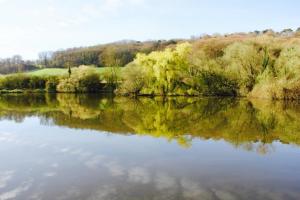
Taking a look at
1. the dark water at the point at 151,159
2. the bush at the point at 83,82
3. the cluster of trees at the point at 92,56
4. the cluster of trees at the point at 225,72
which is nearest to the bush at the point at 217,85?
the cluster of trees at the point at 225,72

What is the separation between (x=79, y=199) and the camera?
9.09m

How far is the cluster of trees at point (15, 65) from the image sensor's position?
4900 inches

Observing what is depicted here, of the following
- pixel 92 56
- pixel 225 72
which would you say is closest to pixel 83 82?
pixel 225 72

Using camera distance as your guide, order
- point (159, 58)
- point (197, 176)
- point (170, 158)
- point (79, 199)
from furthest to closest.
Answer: point (159, 58) < point (170, 158) < point (197, 176) < point (79, 199)

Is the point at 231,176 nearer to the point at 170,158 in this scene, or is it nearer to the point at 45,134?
the point at 170,158

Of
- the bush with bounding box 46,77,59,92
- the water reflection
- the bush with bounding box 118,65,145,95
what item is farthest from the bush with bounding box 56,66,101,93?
the water reflection

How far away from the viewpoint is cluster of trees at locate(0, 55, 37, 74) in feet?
408

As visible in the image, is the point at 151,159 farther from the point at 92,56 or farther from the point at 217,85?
the point at 92,56

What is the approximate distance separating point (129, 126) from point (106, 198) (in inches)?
502

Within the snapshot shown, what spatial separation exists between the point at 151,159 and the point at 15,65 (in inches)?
4957

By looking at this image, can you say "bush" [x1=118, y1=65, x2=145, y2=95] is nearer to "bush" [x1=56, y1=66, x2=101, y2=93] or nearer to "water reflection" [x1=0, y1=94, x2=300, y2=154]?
"bush" [x1=56, y1=66, x2=101, y2=93]

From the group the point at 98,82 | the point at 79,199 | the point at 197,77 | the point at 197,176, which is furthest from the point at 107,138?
the point at 98,82

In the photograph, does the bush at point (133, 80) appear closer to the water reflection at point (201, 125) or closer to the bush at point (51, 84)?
the bush at point (51, 84)

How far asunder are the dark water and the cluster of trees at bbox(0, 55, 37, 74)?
10554 centimetres
